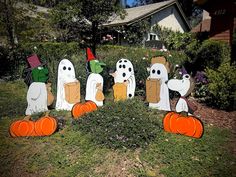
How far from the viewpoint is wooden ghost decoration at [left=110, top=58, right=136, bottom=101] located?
6.76 m

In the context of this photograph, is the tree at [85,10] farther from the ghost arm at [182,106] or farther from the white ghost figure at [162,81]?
the ghost arm at [182,106]

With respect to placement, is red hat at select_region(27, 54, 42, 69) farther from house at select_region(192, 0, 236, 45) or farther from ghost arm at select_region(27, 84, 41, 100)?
house at select_region(192, 0, 236, 45)

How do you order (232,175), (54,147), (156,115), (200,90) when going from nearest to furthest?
(232,175), (54,147), (156,115), (200,90)

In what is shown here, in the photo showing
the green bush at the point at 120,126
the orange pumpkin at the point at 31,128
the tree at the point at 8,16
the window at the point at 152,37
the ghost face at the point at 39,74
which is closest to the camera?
the green bush at the point at 120,126

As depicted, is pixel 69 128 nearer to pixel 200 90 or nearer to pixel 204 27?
pixel 200 90

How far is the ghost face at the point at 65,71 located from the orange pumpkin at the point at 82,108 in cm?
74

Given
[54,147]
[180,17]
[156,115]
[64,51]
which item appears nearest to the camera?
[54,147]

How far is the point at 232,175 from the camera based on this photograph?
4.21 m

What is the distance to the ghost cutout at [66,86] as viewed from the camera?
255 inches

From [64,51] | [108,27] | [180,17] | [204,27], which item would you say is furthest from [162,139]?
[180,17]

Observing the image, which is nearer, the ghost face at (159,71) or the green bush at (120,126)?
the green bush at (120,126)

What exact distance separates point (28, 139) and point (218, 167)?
12.6 ft

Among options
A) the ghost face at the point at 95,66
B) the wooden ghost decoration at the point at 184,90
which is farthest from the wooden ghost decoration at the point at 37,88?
the wooden ghost decoration at the point at 184,90

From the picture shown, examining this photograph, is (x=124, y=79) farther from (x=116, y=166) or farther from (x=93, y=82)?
(x=116, y=166)
